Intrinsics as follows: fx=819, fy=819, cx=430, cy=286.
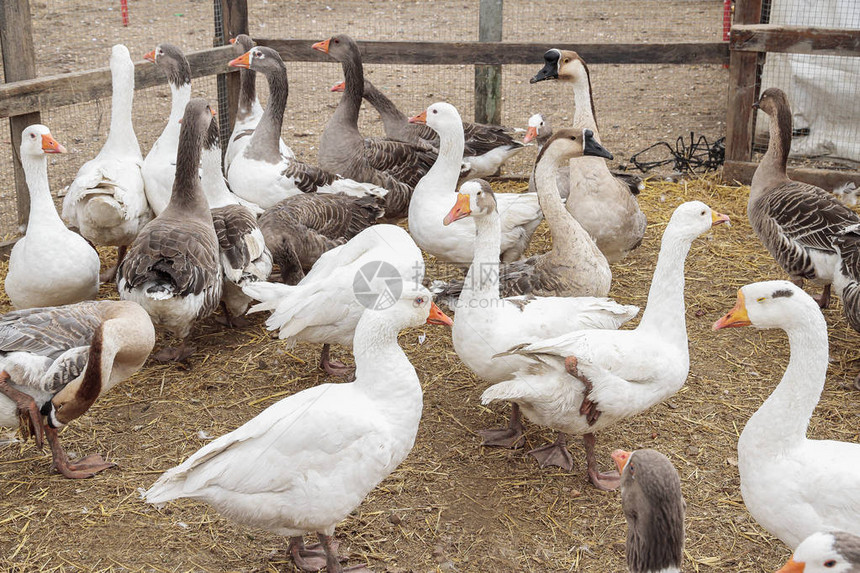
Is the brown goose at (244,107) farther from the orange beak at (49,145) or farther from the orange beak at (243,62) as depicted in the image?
the orange beak at (49,145)

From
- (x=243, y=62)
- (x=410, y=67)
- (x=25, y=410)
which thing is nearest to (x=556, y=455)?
(x=25, y=410)

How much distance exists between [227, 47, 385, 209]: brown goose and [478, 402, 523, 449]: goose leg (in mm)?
2903

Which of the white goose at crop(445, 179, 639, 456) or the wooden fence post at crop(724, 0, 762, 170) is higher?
the wooden fence post at crop(724, 0, 762, 170)

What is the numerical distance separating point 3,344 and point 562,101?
28.8 ft

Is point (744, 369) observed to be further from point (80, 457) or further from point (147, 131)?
point (147, 131)

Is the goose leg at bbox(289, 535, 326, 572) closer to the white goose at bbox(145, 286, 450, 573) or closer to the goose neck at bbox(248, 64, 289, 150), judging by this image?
the white goose at bbox(145, 286, 450, 573)

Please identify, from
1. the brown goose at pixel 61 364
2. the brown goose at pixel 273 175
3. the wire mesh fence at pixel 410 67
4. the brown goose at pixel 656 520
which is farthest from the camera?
the wire mesh fence at pixel 410 67

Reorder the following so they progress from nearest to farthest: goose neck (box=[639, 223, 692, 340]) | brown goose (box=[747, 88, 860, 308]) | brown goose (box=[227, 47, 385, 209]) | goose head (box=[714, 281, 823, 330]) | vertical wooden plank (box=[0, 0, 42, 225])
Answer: goose head (box=[714, 281, 823, 330]) < goose neck (box=[639, 223, 692, 340]) < brown goose (box=[747, 88, 860, 308]) < vertical wooden plank (box=[0, 0, 42, 225]) < brown goose (box=[227, 47, 385, 209])

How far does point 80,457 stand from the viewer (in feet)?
15.0

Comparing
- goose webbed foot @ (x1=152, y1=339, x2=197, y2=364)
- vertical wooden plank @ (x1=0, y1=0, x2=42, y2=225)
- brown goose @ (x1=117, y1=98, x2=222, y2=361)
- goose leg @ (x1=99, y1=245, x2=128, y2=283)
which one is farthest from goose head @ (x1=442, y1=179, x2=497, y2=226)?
vertical wooden plank @ (x1=0, y1=0, x2=42, y2=225)

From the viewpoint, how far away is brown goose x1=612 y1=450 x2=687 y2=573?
2803 millimetres

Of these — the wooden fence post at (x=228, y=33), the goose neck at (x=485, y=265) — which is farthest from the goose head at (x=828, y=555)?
the wooden fence post at (x=228, y=33)

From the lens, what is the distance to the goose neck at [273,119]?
7004 mm

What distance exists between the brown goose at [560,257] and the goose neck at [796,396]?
1752mm
